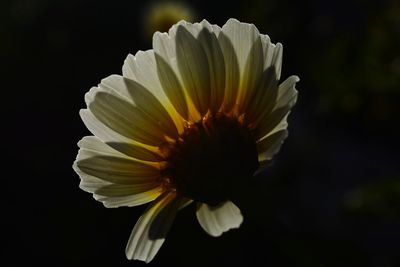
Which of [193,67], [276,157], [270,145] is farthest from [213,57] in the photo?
[276,157]

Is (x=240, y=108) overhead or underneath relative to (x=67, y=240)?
overhead

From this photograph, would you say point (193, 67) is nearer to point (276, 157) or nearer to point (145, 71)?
point (145, 71)

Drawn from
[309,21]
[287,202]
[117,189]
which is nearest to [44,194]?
[287,202]

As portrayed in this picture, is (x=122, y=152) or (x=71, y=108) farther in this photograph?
(x=71, y=108)

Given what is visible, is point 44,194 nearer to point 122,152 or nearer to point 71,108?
point 71,108

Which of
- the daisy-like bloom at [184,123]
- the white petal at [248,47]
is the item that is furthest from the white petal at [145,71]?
the white petal at [248,47]

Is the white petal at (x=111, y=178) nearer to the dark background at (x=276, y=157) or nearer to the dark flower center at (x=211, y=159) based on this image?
the dark flower center at (x=211, y=159)
